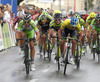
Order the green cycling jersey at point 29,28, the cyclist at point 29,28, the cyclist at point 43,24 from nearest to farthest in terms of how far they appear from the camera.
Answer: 1. the cyclist at point 29,28
2. the green cycling jersey at point 29,28
3. the cyclist at point 43,24

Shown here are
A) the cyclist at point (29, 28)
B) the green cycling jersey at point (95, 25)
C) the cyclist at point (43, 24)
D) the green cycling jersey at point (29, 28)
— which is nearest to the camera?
the cyclist at point (29, 28)

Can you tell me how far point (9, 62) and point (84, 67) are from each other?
3.10 meters

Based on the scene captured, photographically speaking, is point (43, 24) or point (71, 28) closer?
point (71, 28)

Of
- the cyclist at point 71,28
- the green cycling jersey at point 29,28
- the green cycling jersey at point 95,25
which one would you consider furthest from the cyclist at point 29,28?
the green cycling jersey at point 95,25

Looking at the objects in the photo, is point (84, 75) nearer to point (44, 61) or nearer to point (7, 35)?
point (44, 61)

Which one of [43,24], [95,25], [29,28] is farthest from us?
[95,25]

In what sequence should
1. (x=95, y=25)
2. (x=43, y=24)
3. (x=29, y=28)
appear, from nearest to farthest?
(x=29, y=28) < (x=43, y=24) < (x=95, y=25)

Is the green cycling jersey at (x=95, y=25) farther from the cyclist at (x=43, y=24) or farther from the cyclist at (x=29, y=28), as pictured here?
the cyclist at (x=29, y=28)

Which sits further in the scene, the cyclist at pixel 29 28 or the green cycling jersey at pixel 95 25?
the green cycling jersey at pixel 95 25

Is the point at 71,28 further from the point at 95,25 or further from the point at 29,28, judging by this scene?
the point at 95,25

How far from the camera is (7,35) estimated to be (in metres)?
18.2

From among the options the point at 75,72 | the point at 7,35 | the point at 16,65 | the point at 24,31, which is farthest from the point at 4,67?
the point at 7,35

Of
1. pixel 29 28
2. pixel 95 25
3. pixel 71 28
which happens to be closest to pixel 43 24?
pixel 95 25

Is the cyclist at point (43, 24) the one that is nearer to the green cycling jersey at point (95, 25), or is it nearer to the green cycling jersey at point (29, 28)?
the green cycling jersey at point (95, 25)
